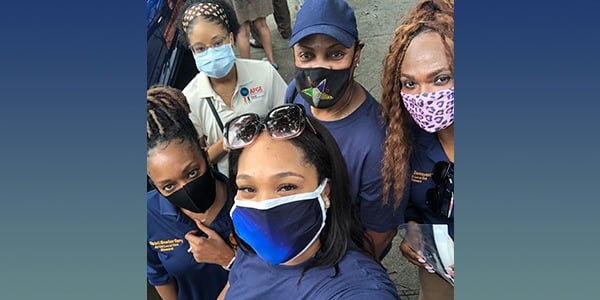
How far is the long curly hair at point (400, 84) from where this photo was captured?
2.10 m

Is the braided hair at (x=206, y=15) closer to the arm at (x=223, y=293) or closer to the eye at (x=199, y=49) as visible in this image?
the eye at (x=199, y=49)

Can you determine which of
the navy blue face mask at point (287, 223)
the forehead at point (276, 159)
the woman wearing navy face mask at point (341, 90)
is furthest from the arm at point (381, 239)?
the forehead at point (276, 159)

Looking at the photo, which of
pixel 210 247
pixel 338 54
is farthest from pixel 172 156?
pixel 338 54

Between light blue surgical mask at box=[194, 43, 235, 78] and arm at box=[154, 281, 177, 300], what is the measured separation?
33.4 inches

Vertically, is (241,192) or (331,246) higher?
(241,192)

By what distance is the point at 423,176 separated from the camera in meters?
2.19

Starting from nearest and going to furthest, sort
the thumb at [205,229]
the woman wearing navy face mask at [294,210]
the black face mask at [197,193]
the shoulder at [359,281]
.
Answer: the shoulder at [359,281] → the woman wearing navy face mask at [294,210] → the black face mask at [197,193] → the thumb at [205,229]

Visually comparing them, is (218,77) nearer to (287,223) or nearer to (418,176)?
(287,223)

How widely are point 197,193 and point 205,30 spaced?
0.61 metres

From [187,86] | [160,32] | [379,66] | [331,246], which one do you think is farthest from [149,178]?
[379,66]

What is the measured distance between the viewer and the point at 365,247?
2189mm

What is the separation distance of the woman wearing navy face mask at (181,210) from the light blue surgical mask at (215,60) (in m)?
0.14

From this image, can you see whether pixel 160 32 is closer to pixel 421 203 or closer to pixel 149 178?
pixel 149 178

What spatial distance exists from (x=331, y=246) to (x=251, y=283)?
313 mm
